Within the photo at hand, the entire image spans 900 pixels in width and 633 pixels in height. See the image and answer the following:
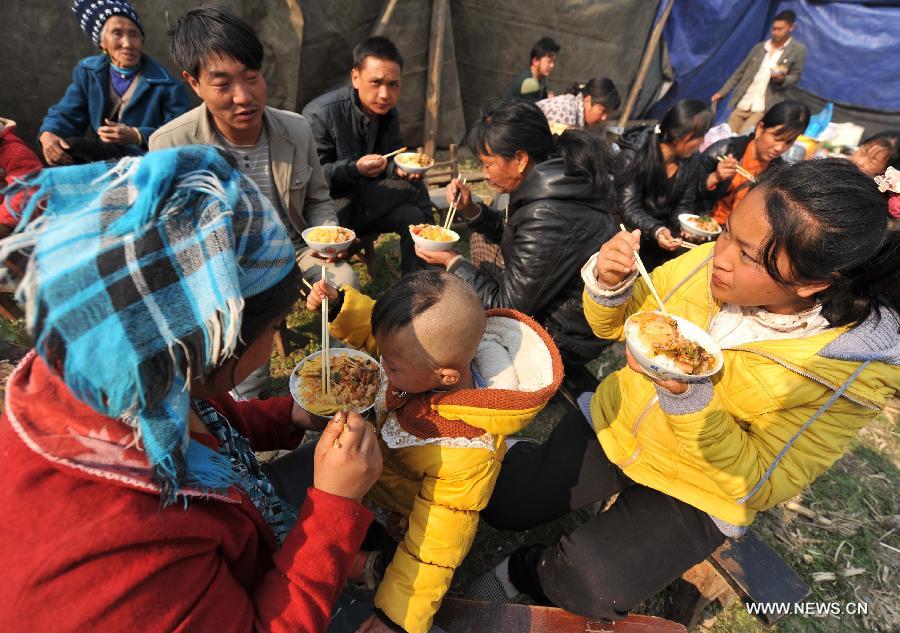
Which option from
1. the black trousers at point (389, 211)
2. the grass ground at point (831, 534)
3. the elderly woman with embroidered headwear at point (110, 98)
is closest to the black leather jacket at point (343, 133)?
the black trousers at point (389, 211)

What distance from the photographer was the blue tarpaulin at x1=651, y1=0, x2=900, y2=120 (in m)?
10.5

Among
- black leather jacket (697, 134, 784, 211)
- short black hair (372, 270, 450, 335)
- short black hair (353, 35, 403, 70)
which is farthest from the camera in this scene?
black leather jacket (697, 134, 784, 211)

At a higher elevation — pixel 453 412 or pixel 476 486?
pixel 453 412

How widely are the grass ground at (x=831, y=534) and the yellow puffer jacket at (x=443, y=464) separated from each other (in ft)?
4.51

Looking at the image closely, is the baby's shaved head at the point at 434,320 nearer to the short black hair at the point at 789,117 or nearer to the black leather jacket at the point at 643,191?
the black leather jacket at the point at 643,191

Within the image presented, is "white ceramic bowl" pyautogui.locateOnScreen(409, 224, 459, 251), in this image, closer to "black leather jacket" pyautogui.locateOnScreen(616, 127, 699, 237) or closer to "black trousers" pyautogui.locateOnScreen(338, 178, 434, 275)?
"black trousers" pyautogui.locateOnScreen(338, 178, 434, 275)

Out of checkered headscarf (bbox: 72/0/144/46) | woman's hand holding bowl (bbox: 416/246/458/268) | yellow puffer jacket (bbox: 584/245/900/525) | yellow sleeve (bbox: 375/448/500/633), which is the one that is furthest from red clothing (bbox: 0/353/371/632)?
checkered headscarf (bbox: 72/0/144/46)

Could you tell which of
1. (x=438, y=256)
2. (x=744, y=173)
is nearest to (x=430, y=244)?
(x=438, y=256)

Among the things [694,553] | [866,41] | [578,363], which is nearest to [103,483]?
[694,553]

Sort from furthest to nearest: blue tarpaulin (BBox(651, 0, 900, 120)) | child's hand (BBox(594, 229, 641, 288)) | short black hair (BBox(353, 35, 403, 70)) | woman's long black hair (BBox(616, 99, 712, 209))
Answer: blue tarpaulin (BBox(651, 0, 900, 120))
woman's long black hair (BBox(616, 99, 712, 209))
short black hair (BBox(353, 35, 403, 70))
child's hand (BBox(594, 229, 641, 288))

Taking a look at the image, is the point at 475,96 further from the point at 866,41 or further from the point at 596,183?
the point at 866,41

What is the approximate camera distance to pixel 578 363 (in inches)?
156

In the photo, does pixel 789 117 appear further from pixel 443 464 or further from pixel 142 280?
pixel 142 280

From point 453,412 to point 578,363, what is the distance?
2305 mm
